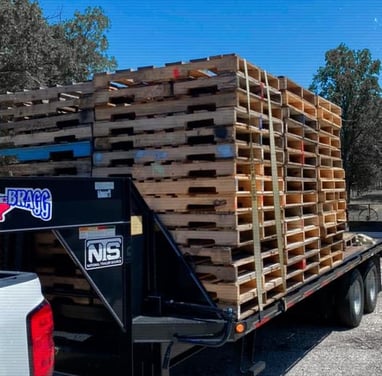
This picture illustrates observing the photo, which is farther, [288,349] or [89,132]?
[288,349]

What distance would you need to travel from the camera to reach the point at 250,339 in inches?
170

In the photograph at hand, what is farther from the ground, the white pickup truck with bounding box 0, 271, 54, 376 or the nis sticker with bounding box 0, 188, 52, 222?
the nis sticker with bounding box 0, 188, 52, 222

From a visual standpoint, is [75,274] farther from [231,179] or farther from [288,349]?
[288,349]

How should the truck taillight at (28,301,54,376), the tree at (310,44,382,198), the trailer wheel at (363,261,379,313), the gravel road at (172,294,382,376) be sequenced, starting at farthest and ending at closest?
the tree at (310,44,382,198), the trailer wheel at (363,261,379,313), the gravel road at (172,294,382,376), the truck taillight at (28,301,54,376)

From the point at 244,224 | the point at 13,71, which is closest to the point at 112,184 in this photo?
the point at 244,224

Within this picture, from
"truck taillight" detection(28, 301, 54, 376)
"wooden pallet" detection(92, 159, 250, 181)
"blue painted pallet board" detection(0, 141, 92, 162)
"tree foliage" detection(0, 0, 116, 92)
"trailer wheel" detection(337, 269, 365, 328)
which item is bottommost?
"trailer wheel" detection(337, 269, 365, 328)

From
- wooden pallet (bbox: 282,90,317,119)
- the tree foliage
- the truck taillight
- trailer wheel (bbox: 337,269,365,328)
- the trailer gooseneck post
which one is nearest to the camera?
the truck taillight

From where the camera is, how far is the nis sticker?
256cm

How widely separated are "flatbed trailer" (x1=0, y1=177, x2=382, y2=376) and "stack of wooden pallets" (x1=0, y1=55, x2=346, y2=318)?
164mm

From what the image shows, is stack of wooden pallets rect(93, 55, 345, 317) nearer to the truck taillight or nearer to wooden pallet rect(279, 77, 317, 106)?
wooden pallet rect(279, 77, 317, 106)

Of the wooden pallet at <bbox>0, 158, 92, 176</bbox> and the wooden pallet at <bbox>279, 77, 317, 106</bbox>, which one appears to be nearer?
the wooden pallet at <bbox>0, 158, 92, 176</bbox>

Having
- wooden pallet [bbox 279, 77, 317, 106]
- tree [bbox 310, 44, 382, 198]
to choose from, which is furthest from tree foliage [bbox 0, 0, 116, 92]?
tree [bbox 310, 44, 382, 198]

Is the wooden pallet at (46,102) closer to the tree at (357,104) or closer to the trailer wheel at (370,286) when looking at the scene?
the trailer wheel at (370,286)

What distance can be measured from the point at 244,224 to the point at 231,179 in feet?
1.46
